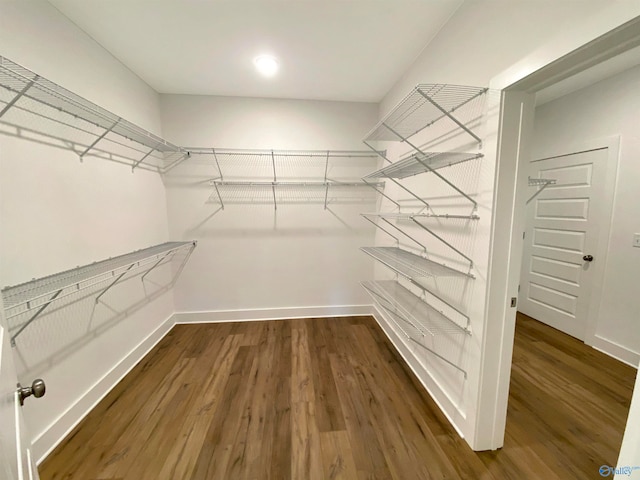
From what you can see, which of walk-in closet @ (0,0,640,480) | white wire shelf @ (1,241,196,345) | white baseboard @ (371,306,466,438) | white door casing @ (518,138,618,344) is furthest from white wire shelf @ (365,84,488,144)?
white door casing @ (518,138,618,344)

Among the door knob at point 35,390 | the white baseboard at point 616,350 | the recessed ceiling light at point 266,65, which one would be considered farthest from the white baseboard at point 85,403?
the white baseboard at point 616,350

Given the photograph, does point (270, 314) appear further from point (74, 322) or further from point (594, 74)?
point (594, 74)

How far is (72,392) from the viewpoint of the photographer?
1511 millimetres

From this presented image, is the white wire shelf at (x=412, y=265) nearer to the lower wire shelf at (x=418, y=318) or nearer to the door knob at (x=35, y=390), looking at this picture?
the lower wire shelf at (x=418, y=318)

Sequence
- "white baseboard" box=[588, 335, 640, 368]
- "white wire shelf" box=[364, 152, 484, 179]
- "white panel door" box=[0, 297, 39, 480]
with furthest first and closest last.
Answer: "white baseboard" box=[588, 335, 640, 368]
"white wire shelf" box=[364, 152, 484, 179]
"white panel door" box=[0, 297, 39, 480]

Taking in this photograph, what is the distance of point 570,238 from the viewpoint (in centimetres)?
262

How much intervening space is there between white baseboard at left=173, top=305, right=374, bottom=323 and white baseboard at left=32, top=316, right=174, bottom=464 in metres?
0.48

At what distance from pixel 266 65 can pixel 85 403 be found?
2822 mm

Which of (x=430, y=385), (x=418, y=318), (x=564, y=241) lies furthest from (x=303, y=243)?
(x=564, y=241)

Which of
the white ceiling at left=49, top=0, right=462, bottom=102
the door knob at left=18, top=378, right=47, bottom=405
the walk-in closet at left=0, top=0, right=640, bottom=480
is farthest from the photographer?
the white ceiling at left=49, top=0, right=462, bottom=102

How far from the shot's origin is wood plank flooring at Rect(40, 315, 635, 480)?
1.28m

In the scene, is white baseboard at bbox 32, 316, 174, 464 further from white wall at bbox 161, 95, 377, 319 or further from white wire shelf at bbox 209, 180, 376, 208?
white wire shelf at bbox 209, 180, 376, 208

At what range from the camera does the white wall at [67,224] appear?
3.99ft

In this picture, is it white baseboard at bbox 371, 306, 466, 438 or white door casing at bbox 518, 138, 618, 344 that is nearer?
white baseboard at bbox 371, 306, 466, 438
